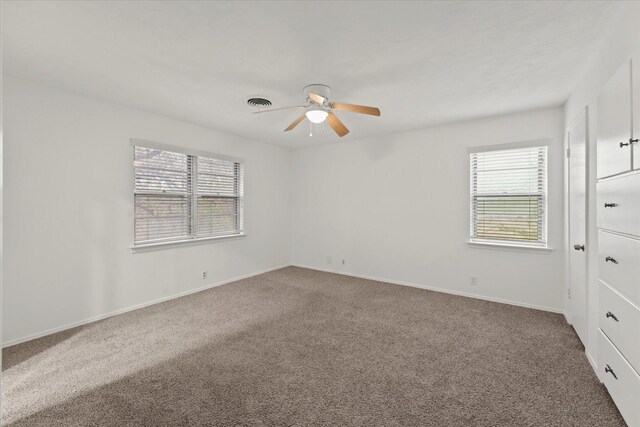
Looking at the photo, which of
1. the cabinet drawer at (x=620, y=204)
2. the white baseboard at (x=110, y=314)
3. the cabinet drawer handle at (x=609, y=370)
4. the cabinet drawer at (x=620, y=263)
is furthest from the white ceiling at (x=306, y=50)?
the white baseboard at (x=110, y=314)

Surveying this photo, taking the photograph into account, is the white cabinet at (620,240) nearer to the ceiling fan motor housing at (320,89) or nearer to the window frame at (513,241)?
the window frame at (513,241)

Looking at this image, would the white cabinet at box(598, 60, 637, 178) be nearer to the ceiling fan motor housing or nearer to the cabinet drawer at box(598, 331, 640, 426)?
the cabinet drawer at box(598, 331, 640, 426)

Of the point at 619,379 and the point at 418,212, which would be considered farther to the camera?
the point at 418,212

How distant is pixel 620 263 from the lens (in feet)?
6.52

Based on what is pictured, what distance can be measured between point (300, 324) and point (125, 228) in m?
2.41

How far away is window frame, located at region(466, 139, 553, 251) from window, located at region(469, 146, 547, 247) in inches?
0.5

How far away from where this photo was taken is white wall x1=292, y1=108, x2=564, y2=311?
3.88 metres

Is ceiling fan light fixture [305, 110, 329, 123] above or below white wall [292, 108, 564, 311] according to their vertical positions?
above

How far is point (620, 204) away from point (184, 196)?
4583 mm

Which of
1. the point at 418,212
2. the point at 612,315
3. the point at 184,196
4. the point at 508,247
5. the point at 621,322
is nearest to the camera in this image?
the point at 621,322

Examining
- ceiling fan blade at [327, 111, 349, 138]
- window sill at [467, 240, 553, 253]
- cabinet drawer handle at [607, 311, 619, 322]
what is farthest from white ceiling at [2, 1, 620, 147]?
cabinet drawer handle at [607, 311, 619, 322]

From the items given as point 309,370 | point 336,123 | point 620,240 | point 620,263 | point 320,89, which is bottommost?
point 309,370

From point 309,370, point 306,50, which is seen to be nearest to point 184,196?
point 306,50

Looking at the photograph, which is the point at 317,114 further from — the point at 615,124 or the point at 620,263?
the point at 620,263
